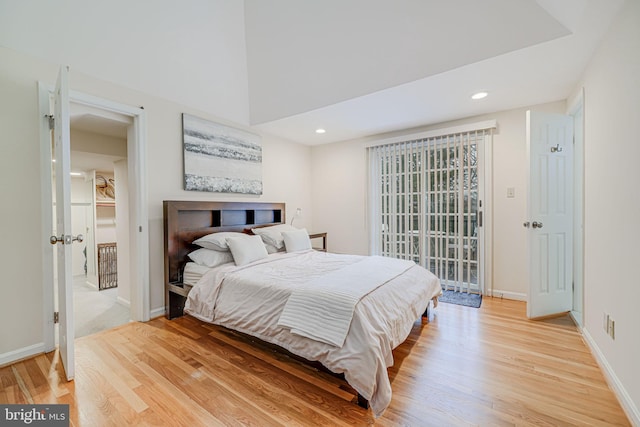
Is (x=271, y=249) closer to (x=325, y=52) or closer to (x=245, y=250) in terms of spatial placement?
(x=245, y=250)

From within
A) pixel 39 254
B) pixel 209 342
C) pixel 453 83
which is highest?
pixel 453 83

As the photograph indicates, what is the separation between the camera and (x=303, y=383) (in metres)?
→ 1.75

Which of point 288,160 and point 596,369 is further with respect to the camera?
point 288,160

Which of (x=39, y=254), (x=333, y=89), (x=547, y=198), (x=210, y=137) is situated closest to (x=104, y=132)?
(x=210, y=137)

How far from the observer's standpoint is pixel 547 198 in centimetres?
275

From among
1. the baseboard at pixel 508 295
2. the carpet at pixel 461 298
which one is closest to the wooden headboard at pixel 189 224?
the carpet at pixel 461 298

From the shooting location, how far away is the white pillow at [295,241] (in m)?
3.47

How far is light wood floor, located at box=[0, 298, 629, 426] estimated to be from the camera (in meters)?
1.47

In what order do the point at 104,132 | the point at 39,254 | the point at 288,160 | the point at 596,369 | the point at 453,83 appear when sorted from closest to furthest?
the point at 596,369 < the point at 39,254 < the point at 453,83 < the point at 104,132 < the point at 288,160

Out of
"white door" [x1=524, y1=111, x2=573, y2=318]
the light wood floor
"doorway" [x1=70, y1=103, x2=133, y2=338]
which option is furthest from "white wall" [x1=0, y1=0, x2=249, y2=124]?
"white door" [x1=524, y1=111, x2=573, y2=318]


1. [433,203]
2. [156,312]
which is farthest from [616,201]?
[156,312]

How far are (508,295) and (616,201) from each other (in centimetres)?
203

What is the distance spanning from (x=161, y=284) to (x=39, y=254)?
1037mm

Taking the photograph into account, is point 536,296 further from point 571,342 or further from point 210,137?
point 210,137
